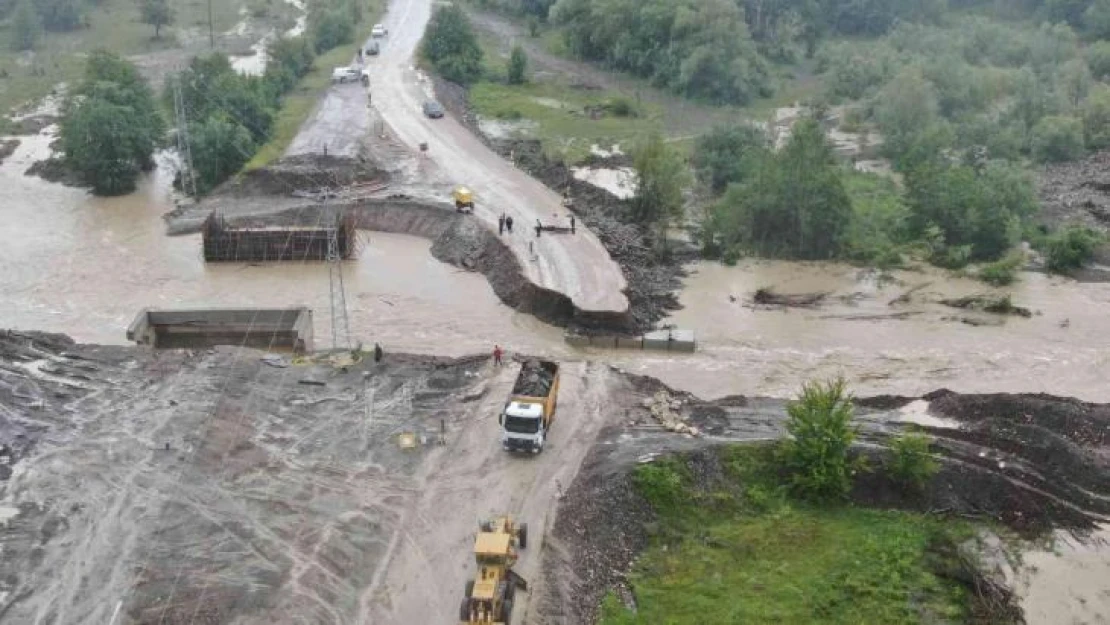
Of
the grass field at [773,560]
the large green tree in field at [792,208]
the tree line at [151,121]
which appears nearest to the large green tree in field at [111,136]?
the tree line at [151,121]

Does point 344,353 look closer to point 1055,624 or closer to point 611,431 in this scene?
point 611,431

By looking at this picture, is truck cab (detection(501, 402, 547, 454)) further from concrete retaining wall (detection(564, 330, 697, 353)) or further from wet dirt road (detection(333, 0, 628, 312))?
wet dirt road (detection(333, 0, 628, 312))

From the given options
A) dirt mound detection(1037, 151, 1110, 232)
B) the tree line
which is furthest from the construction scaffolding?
dirt mound detection(1037, 151, 1110, 232)

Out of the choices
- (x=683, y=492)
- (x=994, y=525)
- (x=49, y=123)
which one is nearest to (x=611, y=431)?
(x=683, y=492)

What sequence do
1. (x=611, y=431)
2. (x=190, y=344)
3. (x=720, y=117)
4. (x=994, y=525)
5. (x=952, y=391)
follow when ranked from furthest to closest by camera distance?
(x=720, y=117), (x=190, y=344), (x=952, y=391), (x=611, y=431), (x=994, y=525)

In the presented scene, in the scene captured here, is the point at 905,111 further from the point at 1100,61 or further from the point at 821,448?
the point at 821,448

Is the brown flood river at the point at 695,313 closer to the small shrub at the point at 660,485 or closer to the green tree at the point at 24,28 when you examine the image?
the small shrub at the point at 660,485
